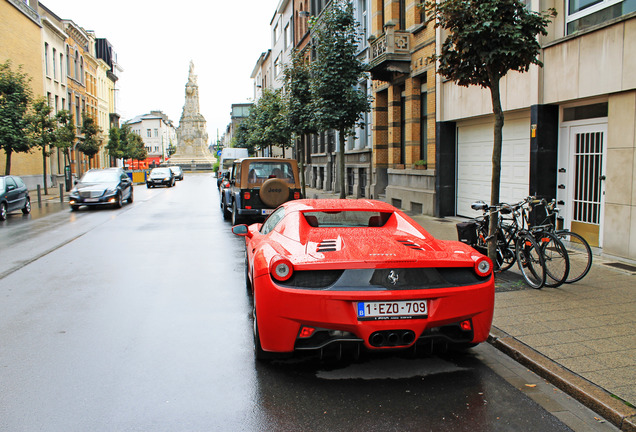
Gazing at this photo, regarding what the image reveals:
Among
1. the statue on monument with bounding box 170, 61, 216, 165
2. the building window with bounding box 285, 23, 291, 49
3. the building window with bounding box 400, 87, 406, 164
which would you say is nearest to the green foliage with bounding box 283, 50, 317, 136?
the building window with bounding box 400, 87, 406, 164

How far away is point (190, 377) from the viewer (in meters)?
4.27

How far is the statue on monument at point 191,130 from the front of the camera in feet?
325

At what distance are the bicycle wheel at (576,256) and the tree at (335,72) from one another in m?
11.8

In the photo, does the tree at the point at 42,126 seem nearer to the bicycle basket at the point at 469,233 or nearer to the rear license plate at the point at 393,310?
the bicycle basket at the point at 469,233

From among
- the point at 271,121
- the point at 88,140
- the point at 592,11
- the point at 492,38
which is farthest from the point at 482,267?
the point at 88,140

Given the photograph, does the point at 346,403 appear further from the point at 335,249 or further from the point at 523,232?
the point at 523,232

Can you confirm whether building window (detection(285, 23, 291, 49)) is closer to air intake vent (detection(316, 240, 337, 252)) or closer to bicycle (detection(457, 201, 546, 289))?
bicycle (detection(457, 201, 546, 289))

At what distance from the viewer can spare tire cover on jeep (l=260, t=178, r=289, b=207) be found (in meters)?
13.3

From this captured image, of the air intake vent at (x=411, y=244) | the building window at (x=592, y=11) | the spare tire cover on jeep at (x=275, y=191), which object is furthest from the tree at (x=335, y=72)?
the air intake vent at (x=411, y=244)

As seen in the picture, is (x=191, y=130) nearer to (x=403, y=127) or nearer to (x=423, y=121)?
(x=403, y=127)

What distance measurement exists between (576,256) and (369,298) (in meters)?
4.34

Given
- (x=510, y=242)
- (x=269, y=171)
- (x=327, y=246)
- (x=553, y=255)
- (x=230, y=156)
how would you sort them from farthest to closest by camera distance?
(x=230, y=156) < (x=269, y=171) < (x=510, y=242) < (x=553, y=255) < (x=327, y=246)

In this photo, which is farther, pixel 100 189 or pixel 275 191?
pixel 100 189

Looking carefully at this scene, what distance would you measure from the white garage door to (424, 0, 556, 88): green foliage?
469cm
